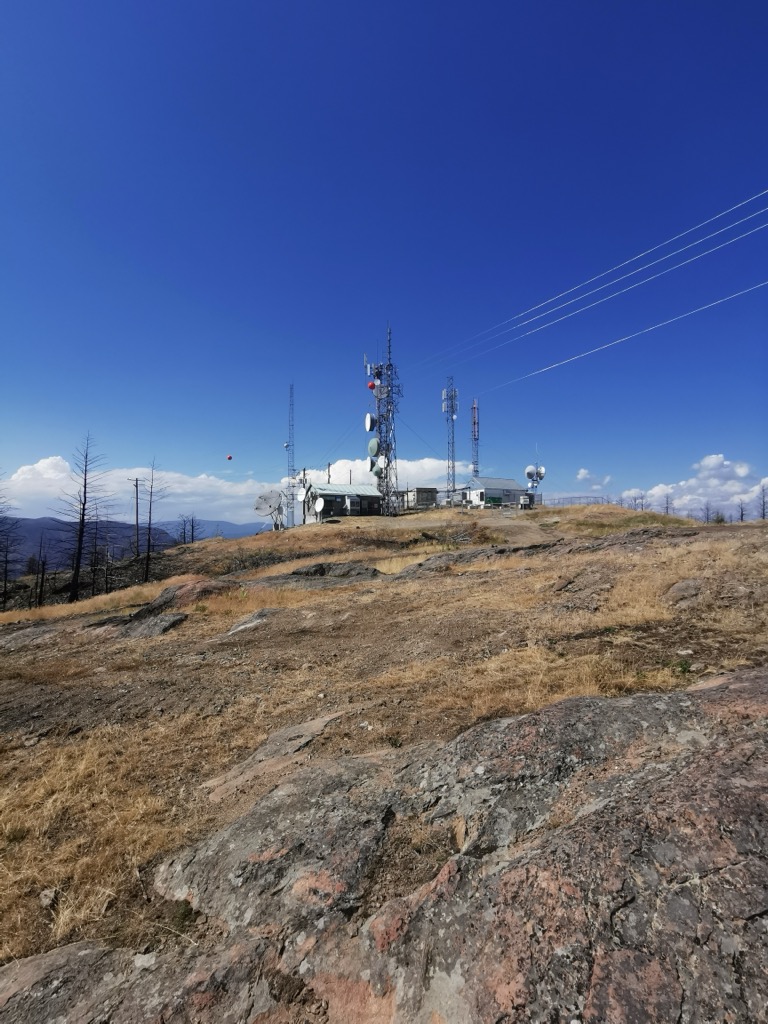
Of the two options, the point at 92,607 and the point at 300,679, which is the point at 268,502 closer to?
the point at 92,607

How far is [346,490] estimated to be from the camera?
259ft

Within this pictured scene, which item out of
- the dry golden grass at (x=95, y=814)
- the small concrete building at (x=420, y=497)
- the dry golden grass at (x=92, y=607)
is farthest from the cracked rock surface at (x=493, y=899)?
the small concrete building at (x=420, y=497)

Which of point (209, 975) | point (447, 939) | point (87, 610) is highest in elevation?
point (447, 939)

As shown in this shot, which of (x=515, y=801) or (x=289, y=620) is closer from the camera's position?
(x=515, y=801)

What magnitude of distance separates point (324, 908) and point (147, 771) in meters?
4.89

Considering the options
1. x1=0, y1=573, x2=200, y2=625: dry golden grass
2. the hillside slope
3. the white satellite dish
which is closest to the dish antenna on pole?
the white satellite dish

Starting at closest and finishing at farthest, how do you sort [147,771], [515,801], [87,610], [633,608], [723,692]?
[515,801], [723,692], [147,771], [633,608], [87,610]

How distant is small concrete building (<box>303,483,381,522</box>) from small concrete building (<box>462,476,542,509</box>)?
16805 mm

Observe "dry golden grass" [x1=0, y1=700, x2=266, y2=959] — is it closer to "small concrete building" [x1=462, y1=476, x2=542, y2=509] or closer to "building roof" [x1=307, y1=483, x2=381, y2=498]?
"building roof" [x1=307, y1=483, x2=381, y2=498]

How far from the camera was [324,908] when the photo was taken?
3463 millimetres

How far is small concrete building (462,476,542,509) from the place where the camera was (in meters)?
83.3

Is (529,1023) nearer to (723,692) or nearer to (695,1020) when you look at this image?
(695,1020)

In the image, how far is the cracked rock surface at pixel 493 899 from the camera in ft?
7.61

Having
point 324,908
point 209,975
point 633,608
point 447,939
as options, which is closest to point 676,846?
point 447,939
